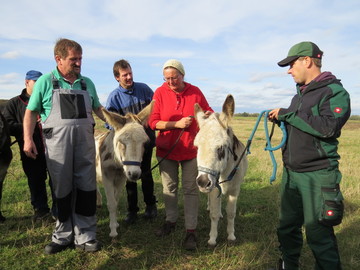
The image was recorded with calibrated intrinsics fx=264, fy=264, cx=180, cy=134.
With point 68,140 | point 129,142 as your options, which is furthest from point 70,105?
point 129,142

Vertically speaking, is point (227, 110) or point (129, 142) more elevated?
point (227, 110)

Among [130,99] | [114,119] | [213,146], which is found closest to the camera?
[213,146]

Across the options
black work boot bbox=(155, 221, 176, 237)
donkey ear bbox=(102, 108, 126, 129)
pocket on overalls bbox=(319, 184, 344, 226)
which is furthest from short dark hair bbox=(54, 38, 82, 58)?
pocket on overalls bbox=(319, 184, 344, 226)

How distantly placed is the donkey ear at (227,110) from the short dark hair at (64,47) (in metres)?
2.25

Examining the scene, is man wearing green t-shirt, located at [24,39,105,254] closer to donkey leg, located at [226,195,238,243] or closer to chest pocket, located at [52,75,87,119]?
chest pocket, located at [52,75,87,119]

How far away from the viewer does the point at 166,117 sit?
14.2 feet

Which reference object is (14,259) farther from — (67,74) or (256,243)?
(256,243)

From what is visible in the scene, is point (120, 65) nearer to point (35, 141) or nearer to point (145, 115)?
point (145, 115)

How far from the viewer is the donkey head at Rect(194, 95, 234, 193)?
3342 millimetres

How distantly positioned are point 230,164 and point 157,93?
168cm

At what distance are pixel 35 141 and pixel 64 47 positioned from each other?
2342 millimetres

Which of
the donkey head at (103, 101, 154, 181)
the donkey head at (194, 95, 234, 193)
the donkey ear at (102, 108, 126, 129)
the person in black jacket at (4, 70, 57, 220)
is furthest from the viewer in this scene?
the person in black jacket at (4, 70, 57, 220)

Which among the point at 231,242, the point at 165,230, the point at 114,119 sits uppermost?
the point at 114,119

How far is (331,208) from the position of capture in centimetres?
266
